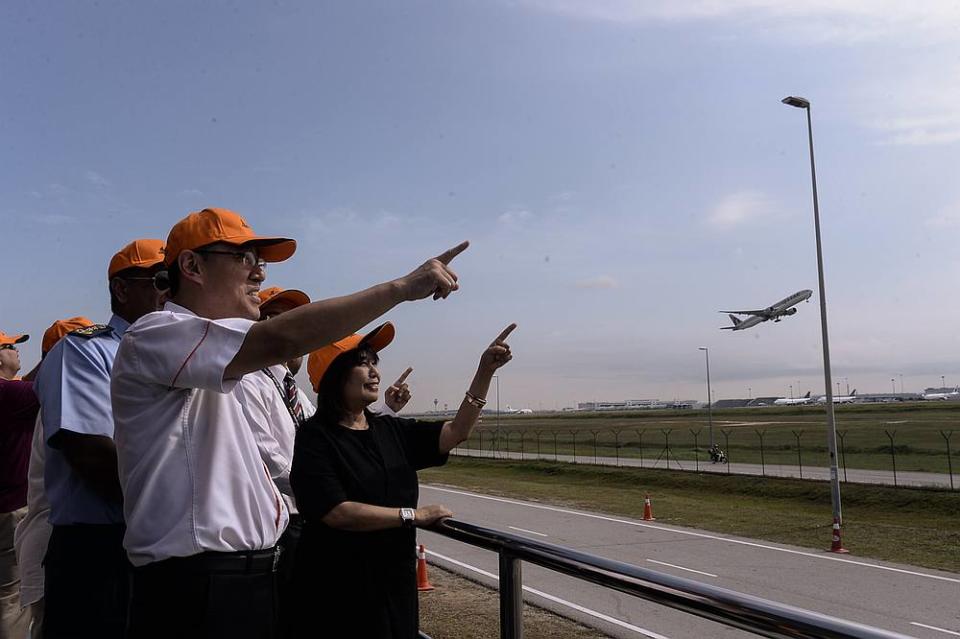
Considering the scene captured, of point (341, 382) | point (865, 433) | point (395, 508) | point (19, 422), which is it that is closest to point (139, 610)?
point (395, 508)

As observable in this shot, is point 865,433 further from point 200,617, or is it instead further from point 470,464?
point 200,617

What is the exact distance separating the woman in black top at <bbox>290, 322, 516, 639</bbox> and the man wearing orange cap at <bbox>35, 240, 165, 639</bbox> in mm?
563

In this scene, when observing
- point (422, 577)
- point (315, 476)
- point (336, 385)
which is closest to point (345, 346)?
point (336, 385)

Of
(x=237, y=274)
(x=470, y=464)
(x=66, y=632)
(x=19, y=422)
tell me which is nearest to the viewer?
(x=237, y=274)

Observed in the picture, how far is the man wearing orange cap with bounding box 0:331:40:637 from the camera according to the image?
376 centimetres

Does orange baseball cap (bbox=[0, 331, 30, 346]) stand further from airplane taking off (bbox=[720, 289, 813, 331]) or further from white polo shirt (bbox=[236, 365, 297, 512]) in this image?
airplane taking off (bbox=[720, 289, 813, 331])

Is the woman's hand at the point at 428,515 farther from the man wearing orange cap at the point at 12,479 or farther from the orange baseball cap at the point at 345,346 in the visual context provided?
the man wearing orange cap at the point at 12,479

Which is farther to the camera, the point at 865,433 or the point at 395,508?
the point at 865,433

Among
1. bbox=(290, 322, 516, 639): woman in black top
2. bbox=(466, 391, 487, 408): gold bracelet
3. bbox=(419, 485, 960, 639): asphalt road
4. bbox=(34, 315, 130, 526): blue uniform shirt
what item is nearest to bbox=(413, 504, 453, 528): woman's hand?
bbox=(290, 322, 516, 639): woman in black top

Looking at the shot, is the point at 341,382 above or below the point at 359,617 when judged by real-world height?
above

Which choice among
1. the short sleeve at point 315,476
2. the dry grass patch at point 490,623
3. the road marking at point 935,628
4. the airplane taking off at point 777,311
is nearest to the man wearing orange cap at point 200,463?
the short sleeve at point 315,476

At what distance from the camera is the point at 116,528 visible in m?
2.62

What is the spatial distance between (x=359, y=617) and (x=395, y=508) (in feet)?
1.15

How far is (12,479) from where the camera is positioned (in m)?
4.03
